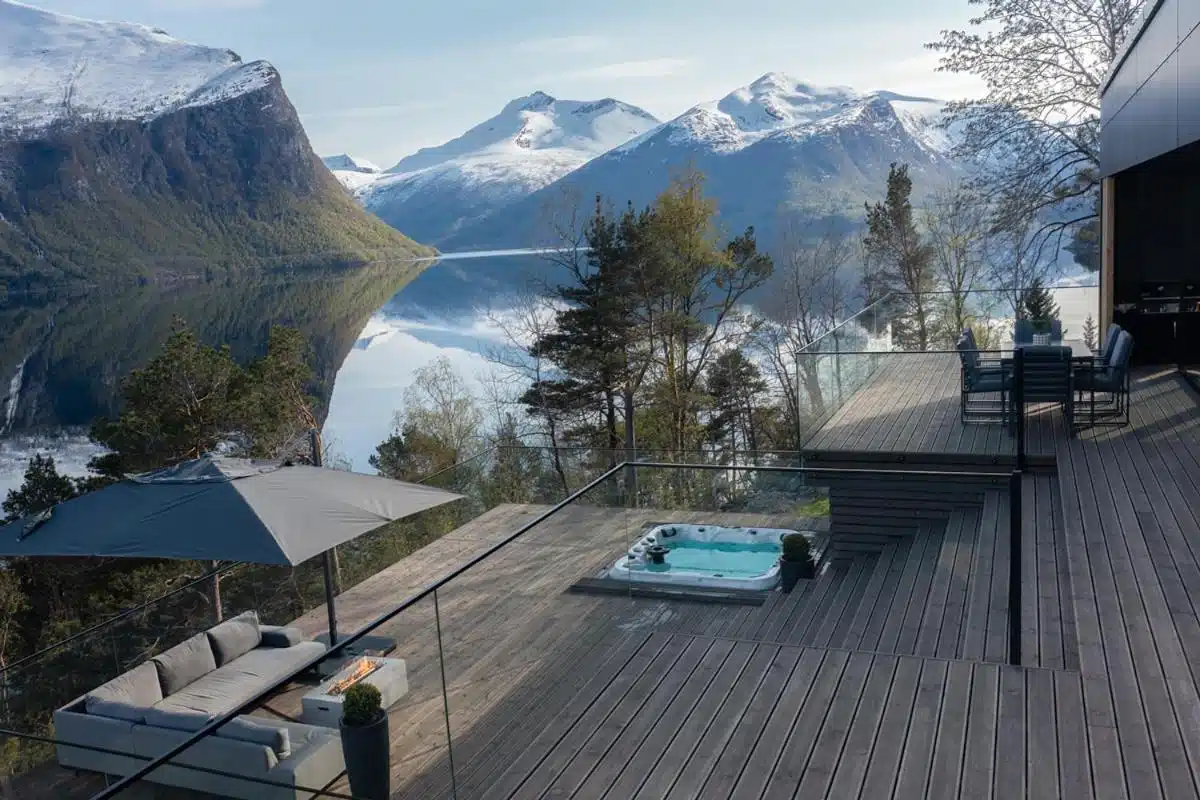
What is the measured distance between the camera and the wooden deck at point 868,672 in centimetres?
353

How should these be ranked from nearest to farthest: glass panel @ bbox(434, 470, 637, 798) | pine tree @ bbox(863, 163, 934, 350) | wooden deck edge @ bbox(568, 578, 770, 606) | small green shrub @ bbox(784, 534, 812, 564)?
glass panel @ bbox(434, 470, 637, 798)
wooden deck edge @ bbox(568, 578, 770, 606)
small green shrub @ bbox(784, 534, 812, 564)
pine tree @ bbox(863, 163, 934, 350)

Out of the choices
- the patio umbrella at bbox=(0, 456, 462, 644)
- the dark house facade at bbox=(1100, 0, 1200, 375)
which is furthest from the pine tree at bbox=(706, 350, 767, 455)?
the patio umbrella at bbox=(0, 456, 462, 644)

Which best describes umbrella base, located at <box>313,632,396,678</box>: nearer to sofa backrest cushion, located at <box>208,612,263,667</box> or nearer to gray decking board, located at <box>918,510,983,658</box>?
sofa backrest cushion, located at <box>208,612,263,667</box>

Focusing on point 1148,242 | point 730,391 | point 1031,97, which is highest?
point 1031,97

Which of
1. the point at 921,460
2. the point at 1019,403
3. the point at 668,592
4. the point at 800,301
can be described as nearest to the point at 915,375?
the point at 921,460

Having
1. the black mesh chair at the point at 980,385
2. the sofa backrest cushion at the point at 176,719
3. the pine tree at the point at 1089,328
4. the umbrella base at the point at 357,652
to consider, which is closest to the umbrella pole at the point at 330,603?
the umbrella base at the point at 357,652

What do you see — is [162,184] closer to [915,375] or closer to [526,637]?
[915,375]

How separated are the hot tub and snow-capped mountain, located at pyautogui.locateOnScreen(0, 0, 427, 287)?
2669 inches

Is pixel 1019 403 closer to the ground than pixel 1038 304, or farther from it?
closer to the ground

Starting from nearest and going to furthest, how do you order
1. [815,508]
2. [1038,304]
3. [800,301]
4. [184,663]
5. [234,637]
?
[184,663] → [234,637] → [815,508] → [1038,304] → [800,301]

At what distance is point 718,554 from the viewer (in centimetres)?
935

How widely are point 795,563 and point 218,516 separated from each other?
4.79 metres

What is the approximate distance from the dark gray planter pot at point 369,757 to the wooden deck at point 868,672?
0.12 m

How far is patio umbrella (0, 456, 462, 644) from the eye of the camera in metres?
6.44
